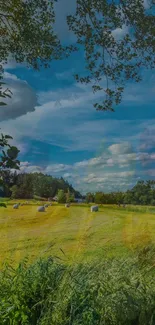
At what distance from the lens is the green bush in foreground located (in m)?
2.71

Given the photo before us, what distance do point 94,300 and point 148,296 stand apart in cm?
51

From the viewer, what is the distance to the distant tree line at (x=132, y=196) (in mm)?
5277

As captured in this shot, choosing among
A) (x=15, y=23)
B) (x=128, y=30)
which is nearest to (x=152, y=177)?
(x=128, y=30)

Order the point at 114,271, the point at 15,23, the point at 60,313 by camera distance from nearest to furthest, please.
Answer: the point at 60,313, the point at 114,271, the point at 15,23

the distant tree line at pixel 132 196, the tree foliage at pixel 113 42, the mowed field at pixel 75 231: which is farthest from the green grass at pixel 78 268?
the tree foliage at pixel 113 42

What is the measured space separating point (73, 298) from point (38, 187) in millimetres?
2213

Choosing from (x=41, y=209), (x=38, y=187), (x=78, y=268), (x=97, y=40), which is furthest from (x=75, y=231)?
(x=97, y=40)

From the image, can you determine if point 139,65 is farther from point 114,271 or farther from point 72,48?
point 114,271

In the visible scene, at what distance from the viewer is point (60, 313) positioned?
2.74 meters

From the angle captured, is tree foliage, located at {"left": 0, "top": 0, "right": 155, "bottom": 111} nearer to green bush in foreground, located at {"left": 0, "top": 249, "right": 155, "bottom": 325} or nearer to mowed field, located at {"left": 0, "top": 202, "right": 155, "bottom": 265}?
mowed field, located at {"left": 0, "top": 202, "right": 155, "bottom": 265}

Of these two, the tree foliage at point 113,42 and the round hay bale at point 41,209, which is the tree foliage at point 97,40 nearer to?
the tree foliage at point 113,42

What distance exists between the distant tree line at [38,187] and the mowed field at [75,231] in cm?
19

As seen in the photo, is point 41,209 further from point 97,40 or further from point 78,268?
point 97,40

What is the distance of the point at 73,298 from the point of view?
110 inches
